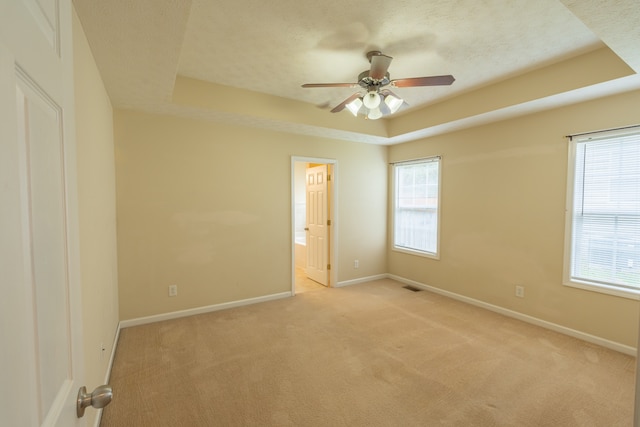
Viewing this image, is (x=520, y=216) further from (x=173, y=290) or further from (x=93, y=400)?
(x=173, y=290)

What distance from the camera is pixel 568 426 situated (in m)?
1.91

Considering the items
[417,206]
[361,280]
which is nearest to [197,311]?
[361,280]

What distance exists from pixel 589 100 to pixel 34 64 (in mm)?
4101

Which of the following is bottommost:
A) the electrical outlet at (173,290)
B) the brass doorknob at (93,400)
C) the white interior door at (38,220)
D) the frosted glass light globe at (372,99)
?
the electrical outlet at (173,290)

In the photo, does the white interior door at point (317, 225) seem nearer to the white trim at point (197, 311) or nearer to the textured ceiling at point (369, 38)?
the white trim at point (197, 311)

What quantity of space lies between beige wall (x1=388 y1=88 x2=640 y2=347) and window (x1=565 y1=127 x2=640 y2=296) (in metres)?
0.10

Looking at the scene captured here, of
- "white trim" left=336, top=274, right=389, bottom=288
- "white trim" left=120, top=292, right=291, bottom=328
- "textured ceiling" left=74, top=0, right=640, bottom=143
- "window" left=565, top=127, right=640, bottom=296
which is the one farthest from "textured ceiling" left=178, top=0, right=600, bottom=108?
"white trim" left=336, top=274, right=389, bottom=288

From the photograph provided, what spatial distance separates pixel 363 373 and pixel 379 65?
2556mm

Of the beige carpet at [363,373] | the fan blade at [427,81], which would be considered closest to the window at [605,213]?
the beige carpet at [363,373]

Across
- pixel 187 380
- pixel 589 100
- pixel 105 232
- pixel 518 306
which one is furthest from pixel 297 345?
pixel 589 100

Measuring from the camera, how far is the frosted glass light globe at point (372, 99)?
104 inches

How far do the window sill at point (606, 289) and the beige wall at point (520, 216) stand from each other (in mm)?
45

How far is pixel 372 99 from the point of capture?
2648 millimetres

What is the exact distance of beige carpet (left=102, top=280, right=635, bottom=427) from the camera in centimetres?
199
